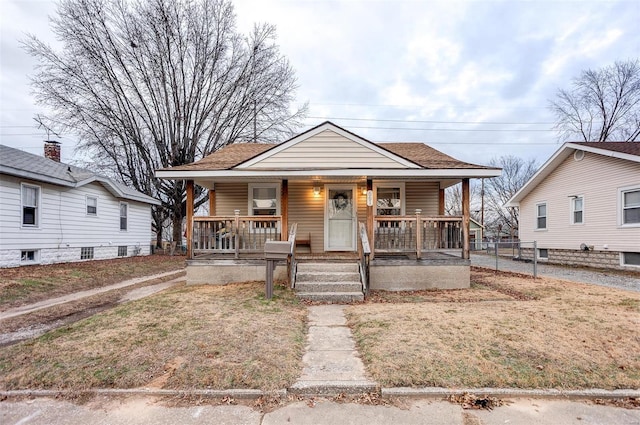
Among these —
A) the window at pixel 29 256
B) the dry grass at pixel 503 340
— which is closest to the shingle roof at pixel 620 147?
the dry grass at pixel 503 340

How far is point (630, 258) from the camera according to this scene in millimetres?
11438

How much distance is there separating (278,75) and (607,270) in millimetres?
19321

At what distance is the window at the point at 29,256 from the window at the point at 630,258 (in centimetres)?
2085

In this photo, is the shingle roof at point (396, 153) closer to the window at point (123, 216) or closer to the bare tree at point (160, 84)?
the window at point (123, 216)

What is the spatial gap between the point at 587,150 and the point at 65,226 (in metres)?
20.5

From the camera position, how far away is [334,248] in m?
10.5

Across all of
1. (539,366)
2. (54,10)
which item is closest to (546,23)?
(539,366)

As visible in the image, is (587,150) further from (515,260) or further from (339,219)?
(339,219)

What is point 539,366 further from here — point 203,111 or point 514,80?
point 514,80

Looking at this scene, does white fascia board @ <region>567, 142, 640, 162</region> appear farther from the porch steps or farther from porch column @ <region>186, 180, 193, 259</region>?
porch column @ <region>186, 180, 193, 259</region>

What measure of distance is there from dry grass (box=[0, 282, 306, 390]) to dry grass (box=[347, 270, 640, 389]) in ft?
3.49

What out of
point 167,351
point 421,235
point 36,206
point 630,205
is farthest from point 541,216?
point 36,206

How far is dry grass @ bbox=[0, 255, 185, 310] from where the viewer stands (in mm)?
7383

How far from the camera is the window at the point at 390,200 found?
10.6 meters
